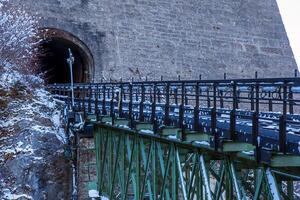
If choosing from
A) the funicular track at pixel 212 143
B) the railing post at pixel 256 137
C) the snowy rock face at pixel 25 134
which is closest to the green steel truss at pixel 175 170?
the funicular track at pixel 212 143

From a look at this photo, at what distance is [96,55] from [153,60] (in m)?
2.59

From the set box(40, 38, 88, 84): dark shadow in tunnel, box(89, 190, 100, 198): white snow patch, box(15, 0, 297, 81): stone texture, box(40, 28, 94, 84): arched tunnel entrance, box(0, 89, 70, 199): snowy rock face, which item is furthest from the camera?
box(40, 38, 88, 84): dark shadow in tunnel

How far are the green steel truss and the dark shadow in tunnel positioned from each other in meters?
8.94

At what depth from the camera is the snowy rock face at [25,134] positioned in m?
13.8

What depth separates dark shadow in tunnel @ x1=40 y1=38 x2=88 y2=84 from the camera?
857 inches

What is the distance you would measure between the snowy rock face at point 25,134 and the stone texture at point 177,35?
301cm

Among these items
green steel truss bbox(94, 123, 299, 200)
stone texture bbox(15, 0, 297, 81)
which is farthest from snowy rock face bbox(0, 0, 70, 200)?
stone texture bbox(15, 0, 297, 81)

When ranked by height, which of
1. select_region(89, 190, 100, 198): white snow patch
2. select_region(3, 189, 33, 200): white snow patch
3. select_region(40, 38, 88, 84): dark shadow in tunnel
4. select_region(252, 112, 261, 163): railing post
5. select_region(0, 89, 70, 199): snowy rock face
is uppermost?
select_region(40, 38, 88, 84): dark shadow in tunnel

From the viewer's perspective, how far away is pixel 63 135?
15.1m

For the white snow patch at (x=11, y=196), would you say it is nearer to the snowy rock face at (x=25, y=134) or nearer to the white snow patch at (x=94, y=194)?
the snowy rock face at (x=25, y=134)

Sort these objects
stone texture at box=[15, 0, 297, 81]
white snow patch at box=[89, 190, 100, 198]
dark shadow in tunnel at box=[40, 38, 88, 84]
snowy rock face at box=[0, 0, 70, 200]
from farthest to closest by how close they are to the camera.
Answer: dark shadow in tunnel at box=[40, 38, 88, 84] < stone texture at box=[15, 0, 297, 81] < snowy rock face at box=[0, 0, 70, 200] < white snow patch at box=[89, 190, 100, 198]

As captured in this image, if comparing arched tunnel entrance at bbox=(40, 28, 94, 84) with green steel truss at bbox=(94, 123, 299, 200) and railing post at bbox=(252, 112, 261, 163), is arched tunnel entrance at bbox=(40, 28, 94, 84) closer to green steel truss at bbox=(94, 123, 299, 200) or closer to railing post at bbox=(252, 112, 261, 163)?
green steel truss at bbox=(94, 123, 299, 200)

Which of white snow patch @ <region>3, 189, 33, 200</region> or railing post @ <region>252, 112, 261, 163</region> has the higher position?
railing post @ <region>252, 112, 261, 163</region>

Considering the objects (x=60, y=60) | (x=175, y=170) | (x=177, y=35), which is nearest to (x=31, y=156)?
(x=175, y=170)
